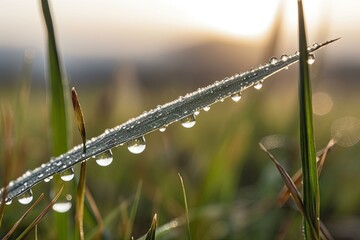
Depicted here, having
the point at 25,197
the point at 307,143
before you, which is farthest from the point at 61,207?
the point at 307,143

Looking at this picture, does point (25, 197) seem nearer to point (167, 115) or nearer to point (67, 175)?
point (67, 175)

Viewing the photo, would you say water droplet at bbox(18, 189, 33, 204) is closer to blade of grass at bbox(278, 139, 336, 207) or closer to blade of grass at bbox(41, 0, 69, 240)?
blade of grass at bbox(41, 0, 69, 240)

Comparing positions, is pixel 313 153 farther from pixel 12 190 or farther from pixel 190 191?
pixel 190 191

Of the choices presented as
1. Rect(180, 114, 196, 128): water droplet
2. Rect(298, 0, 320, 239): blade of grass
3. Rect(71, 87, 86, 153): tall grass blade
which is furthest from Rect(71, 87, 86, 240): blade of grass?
Rect(298, 0, 320, 239): blade of grass

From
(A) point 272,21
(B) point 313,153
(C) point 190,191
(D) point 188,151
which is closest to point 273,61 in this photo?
(B) point 313,153

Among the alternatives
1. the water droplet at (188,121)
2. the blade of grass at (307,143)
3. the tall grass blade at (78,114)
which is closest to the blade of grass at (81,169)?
the tall grass blade at (78,114)

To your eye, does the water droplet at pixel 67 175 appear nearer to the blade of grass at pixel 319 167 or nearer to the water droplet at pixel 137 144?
the water droplet at pixel 137 144
